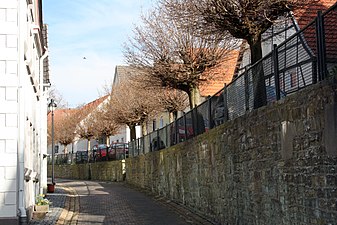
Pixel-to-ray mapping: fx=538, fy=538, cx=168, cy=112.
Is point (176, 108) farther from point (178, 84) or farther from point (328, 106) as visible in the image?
point (328, 106)

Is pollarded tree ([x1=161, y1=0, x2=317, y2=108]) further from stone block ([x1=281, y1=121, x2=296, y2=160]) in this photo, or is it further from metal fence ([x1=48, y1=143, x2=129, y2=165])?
metal fence ([x1=48, y1=143, x2=129, y2=165])

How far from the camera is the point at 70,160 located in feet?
165

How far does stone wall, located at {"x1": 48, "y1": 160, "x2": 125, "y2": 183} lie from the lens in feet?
117

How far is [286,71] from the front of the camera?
8531 millimetres

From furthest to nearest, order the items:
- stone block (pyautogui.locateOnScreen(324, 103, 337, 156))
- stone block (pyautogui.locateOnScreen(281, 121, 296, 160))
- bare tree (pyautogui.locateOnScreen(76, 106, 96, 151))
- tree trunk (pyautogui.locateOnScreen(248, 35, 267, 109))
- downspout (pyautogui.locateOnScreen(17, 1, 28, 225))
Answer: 1. bare tree (pyautogui.locateOnScreen(76, 106, 96, 151))
2. downspout (pyautogui.locateOnScreen(17, 1, 28, 225))
3. tree trunk (pyautogui.locateOnScreen(248, 35, 267, 109))
4. stone block (pyautogui.locateOnScreen(281, 121, 296, 160))
5. stone block (pyautogui.locateOnScreen(324, 103, 337, 156))

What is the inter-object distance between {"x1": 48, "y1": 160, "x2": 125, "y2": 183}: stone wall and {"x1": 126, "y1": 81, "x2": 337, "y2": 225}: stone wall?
2028 cm

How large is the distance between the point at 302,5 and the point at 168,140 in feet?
32.1

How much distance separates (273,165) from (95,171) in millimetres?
34834

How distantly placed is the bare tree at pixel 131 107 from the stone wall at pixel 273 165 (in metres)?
18.9

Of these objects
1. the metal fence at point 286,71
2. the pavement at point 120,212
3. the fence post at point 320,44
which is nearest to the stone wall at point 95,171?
the pavement at point 120,212

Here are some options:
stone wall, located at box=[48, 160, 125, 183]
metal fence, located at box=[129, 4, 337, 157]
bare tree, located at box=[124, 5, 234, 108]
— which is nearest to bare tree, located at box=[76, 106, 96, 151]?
stone wall, located at box=[48, 160, 125, 183]

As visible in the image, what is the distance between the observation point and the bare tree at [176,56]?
2062cm

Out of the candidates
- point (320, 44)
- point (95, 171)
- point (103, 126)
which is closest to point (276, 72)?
point (320, 44)

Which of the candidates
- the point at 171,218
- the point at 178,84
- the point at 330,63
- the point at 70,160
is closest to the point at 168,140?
the point at 178,84
